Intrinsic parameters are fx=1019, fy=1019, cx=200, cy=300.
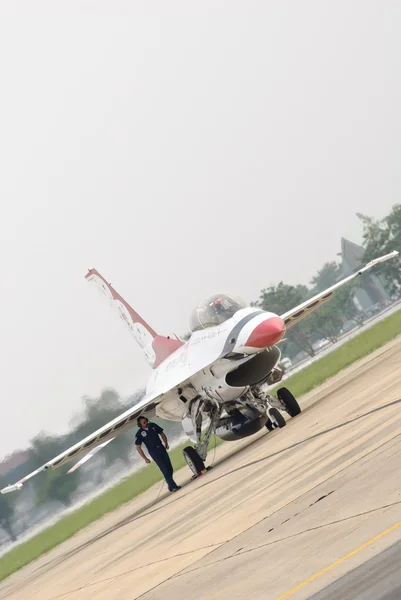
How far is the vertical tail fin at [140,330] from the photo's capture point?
24.5 m

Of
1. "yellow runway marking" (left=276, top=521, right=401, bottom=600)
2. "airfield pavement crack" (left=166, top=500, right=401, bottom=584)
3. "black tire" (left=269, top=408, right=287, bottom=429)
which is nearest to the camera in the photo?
"yellow runway marking" (left=276, top=521, right=401, bottom=600)

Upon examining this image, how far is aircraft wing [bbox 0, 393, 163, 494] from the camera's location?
20562 mm

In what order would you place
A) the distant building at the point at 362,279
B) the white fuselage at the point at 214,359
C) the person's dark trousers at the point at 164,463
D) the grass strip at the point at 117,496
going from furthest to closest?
the distant building at the point at 362,279, the grass strip at the point at 117,496, the person's dark trousers at the point at 164,463, the white fuselage at the point at 214,359

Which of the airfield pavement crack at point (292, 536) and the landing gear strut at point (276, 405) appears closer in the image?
the airfield pavement crack at point (292, 536)

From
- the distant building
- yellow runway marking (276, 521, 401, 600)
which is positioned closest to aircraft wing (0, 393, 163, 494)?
yellow runway marking (276, 521, 401, 600)

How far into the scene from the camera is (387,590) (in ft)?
19.7

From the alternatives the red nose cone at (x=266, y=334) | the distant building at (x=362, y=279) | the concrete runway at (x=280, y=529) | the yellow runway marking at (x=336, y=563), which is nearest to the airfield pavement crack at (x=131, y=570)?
the concrete runway at (x=280, y=529)

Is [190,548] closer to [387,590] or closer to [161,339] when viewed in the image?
[387,590]

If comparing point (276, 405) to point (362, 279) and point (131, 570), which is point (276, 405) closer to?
point (131, 570)

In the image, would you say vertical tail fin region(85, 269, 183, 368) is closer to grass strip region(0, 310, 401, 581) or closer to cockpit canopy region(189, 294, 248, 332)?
grass strip region(0, 310, 401, 581)

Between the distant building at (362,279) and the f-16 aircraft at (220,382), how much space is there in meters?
51.8

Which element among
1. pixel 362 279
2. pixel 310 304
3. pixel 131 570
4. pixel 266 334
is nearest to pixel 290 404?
pixel 266 334

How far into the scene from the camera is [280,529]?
9305 millimetres

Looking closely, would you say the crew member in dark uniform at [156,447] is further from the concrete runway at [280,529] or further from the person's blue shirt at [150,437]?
the concrete runway at [280,529]
